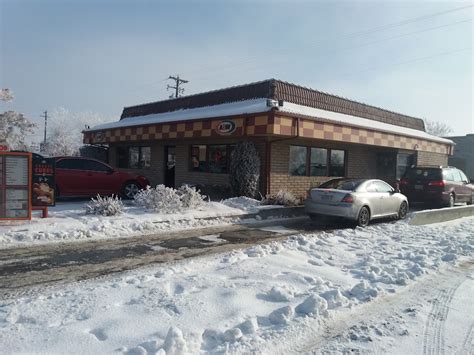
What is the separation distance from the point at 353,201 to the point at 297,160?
5.39 metres

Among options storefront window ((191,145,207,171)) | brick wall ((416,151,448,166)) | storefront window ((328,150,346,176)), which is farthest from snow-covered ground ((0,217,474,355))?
brick wall ((416,151,448,166))

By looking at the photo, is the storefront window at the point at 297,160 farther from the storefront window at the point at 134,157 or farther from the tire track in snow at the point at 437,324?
the tire track in snow at the point at 437,324

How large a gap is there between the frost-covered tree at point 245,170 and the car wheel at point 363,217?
410 cm

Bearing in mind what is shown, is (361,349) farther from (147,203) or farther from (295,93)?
A: (295,93)

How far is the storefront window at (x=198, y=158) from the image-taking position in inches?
656

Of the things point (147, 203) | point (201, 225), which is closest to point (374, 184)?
point (201, 225)

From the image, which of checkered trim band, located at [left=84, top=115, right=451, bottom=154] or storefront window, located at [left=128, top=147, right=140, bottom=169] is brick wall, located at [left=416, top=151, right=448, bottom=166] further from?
storefront window, located at [left=128, top=147, right=140, bottom=169]

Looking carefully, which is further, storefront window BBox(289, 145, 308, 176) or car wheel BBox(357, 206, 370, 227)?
storefront window BBox(289, 145, 308, 176)

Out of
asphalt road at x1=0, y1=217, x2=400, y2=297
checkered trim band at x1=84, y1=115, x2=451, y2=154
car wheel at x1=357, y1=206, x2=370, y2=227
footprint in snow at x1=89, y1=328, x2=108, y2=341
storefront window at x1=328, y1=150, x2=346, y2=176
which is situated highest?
checkered trim band at x1=84, y1=115, x2=451, y2=154

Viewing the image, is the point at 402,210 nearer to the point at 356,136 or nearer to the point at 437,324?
the point at 356,136

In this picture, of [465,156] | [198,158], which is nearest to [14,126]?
[198,158]

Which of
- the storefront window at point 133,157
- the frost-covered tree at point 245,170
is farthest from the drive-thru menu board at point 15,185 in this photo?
the storefront window at point 133,157

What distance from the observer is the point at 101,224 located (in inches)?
344

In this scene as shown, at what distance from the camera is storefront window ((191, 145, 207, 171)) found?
1667 centimetres
